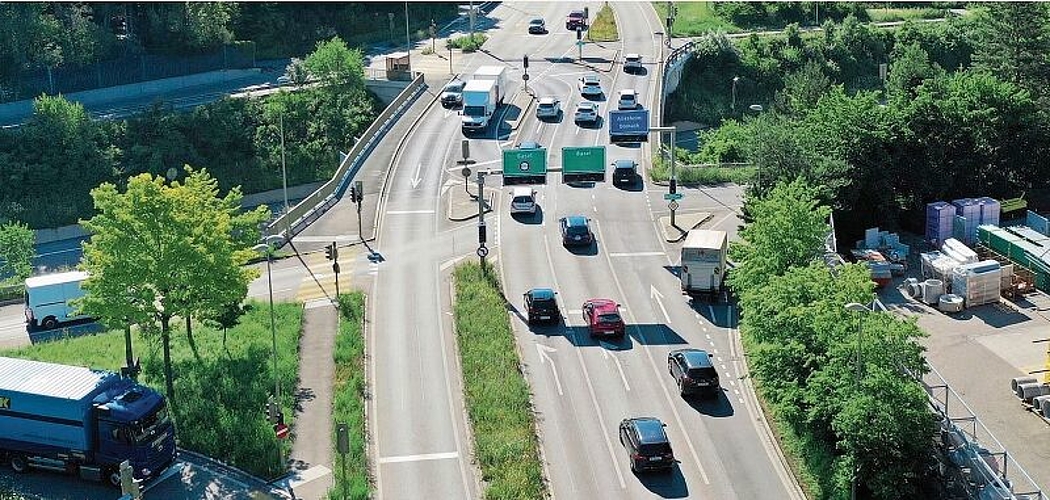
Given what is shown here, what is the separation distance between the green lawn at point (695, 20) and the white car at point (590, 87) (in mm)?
25087

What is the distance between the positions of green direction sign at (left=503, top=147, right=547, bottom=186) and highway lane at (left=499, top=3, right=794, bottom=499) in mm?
4833

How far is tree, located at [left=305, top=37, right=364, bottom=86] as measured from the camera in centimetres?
10600

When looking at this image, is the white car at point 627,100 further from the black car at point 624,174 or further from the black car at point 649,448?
the black car at point 649,448

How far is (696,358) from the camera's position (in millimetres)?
56312

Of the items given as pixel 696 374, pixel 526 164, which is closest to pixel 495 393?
pixel 696 374

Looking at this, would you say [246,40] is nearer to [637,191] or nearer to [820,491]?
[637,191]

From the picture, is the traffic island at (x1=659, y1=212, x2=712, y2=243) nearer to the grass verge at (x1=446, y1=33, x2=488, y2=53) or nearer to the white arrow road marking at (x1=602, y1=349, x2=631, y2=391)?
the white arrow road marking at (x1=602, y1=349, x2=631, y2=391)

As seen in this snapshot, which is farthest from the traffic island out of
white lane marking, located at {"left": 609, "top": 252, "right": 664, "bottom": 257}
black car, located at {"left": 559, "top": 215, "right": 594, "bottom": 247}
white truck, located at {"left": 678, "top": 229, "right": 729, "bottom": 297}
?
white truck, located at {"left": 678, "top": 229, "right": 729, "bottom": 297}

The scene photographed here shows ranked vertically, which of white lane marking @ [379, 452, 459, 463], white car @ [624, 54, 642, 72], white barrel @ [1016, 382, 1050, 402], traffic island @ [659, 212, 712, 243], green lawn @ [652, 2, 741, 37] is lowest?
white lane marking @ [379, 452, 459, 463]

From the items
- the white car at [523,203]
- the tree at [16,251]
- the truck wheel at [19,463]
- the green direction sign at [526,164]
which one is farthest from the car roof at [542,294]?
the tree at [16,251]

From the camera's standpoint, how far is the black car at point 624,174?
82938mm

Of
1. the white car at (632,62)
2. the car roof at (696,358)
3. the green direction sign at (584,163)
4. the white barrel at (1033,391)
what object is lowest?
the white barrel at (1033,391)

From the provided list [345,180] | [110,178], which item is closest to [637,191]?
[345,180]

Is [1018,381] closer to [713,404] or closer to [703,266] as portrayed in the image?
[713,404]
